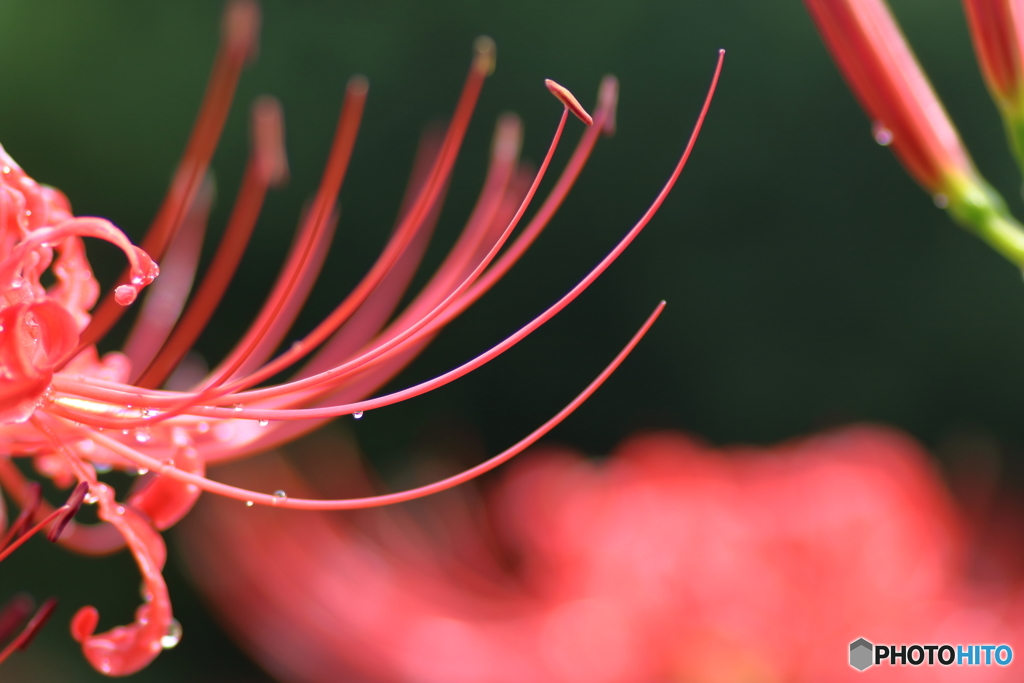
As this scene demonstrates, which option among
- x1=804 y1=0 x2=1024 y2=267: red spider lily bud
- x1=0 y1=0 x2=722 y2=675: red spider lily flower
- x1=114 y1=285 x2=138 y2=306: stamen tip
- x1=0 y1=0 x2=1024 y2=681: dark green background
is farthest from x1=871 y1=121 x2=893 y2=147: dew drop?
x1=0 y1=0 x2=1024 y2=681: dark green background

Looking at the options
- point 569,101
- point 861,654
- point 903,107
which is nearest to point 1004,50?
point 903,107

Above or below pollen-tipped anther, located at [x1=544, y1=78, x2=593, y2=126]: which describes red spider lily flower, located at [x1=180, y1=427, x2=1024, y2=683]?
below

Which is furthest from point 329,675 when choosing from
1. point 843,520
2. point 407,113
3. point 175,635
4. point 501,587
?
point 407,113

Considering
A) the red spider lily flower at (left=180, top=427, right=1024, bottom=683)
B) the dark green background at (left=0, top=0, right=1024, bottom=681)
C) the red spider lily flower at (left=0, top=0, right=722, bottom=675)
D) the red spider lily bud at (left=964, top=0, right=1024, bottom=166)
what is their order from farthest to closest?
the dark green background at (left=0, top=0, right=1024, bottom=681) < the red spider lily flower at (left=180, top=427, right=1024, bottom=683) < the red spider lily bud at (left=964, top=0, right=1024, bottom=166) < the red spider lily flower at (left=0, top=0, right=722, bottom=675)

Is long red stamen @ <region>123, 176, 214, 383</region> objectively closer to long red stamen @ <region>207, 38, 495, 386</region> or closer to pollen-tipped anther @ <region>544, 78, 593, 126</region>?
long red stamen @ <region>207, 38, 495, 386</region>

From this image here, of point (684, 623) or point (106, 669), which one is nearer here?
point (106, 669)

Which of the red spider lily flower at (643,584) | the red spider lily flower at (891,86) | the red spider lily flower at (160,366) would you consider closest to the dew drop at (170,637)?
the red spider lily flower at (160,366)

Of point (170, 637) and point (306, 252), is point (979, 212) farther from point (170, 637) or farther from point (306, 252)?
point (170, 637)

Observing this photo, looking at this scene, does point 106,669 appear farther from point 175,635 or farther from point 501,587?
point 501,587
